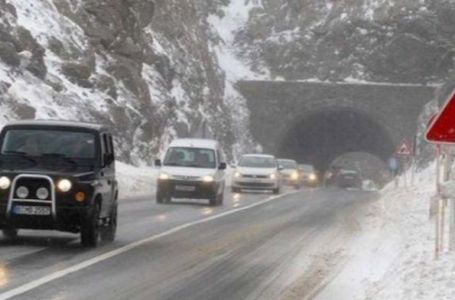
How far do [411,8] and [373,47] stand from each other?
4174mm

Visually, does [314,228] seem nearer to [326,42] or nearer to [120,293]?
[120,293]

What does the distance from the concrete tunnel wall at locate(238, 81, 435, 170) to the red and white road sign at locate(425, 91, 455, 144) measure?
58928mm

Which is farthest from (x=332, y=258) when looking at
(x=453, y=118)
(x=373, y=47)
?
(x=373, y=47)

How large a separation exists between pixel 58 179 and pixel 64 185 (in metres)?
0.12

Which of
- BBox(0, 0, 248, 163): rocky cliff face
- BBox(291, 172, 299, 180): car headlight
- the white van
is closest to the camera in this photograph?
the white van

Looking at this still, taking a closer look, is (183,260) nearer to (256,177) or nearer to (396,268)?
(396,268)

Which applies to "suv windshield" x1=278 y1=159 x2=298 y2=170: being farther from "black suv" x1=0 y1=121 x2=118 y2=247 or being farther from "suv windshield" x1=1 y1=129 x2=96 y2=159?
"suv windshield" x1=1 y1=129 x2=96 y2=159

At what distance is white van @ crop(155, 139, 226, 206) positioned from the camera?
28.5 metres

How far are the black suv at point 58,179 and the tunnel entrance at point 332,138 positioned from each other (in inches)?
2229

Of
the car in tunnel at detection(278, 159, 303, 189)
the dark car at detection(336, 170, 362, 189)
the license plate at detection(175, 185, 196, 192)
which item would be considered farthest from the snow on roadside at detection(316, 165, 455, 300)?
the dark car at detection(336, 170, 362, 189)

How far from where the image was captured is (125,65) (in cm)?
4753

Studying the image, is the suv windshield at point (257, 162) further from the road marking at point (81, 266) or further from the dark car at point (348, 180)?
the dark car at point (348, 180)

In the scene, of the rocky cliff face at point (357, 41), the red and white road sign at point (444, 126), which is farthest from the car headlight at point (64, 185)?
the rocky cliff face at point (357, 41)

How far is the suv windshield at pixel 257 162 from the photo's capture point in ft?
135
